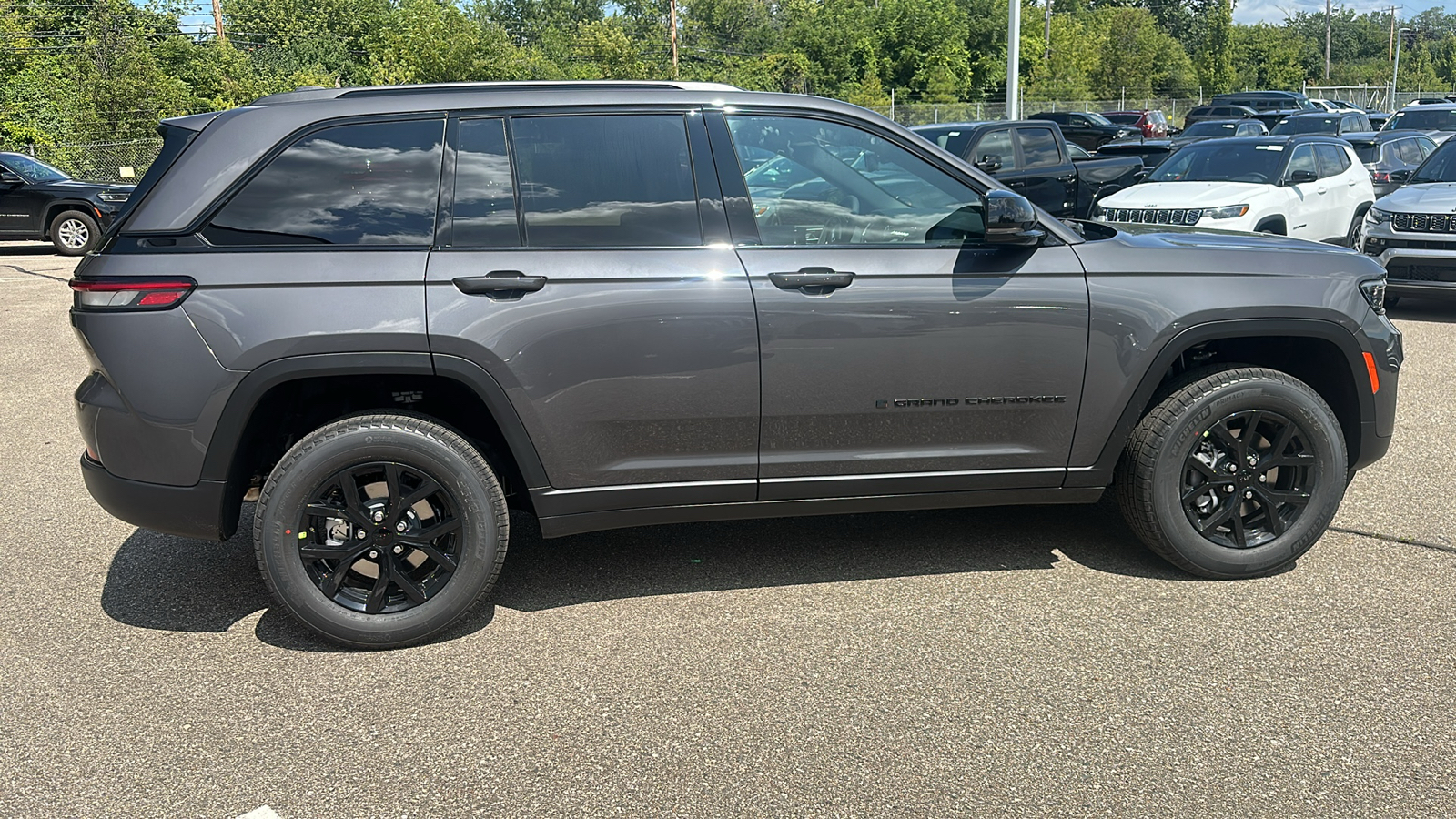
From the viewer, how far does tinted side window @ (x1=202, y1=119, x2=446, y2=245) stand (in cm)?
396

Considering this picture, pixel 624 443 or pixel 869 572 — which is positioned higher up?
pixel 624 443

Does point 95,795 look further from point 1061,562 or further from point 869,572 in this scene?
point 1061,562

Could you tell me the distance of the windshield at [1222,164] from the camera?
11805 millimetres

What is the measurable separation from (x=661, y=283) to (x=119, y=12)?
179ft

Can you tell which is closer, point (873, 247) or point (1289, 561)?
point (873, 247)

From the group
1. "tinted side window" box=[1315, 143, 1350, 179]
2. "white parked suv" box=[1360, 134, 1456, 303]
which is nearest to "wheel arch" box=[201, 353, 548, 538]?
"white parked suv" box=[1360, 134, 1456, 303]

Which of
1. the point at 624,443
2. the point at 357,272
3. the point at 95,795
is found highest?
the point at 357,272

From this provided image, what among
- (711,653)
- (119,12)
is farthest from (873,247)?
(119,12)

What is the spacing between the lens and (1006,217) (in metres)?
4.06

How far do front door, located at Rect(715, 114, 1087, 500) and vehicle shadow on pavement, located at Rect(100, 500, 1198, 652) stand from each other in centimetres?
59

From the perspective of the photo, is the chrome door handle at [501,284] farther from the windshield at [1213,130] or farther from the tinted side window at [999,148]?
the windshield at [1213,130]

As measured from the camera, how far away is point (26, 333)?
10953 mm

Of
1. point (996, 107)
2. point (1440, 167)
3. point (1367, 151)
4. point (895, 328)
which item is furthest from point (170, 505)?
point (996, 107)

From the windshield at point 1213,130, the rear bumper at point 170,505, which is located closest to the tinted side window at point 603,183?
the rear bumper at point 170,505
